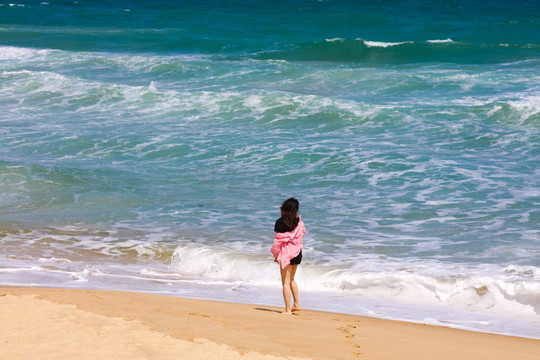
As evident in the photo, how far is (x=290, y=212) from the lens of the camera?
8266 millimetres

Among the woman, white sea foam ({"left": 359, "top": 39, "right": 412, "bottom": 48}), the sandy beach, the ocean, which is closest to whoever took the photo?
the sandy beach

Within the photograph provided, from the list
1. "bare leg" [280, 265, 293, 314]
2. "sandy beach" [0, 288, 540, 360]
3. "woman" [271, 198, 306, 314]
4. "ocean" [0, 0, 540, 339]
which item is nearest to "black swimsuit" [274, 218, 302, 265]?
"woman" [271, 198, 306, 314]

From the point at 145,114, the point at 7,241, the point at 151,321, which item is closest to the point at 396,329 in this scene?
the point at 151,321

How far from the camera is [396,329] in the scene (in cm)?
788

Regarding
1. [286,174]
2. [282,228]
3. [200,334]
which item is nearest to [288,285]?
[282,228]

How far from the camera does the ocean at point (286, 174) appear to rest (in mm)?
9938

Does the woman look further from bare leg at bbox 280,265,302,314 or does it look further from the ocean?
the ocean

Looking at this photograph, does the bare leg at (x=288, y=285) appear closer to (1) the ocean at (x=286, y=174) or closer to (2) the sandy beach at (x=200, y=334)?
(2) the sandy beach at (x=200, y=334)

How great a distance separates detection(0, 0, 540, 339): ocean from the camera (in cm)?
994

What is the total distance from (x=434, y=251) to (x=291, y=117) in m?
10.2

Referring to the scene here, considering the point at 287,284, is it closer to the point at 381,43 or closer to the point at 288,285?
the point at 288,285

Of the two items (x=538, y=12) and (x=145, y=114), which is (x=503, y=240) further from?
(x=538, y=12)

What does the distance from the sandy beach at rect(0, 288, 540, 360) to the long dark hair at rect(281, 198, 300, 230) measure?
949 mm

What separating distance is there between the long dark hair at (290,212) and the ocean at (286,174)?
1.28m
